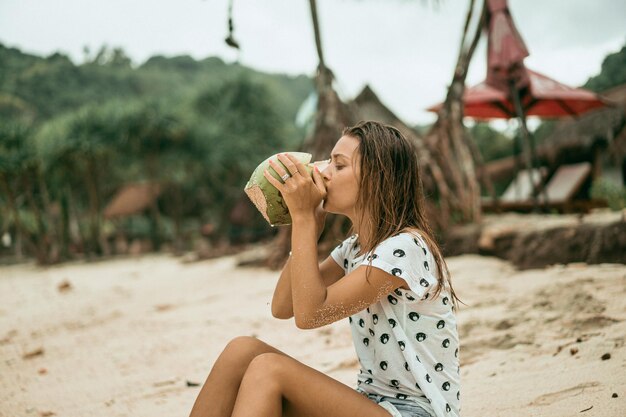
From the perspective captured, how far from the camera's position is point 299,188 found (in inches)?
63.1

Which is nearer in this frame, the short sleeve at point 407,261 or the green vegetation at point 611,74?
the short sleeve at point 407,261

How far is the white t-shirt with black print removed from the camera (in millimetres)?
1425

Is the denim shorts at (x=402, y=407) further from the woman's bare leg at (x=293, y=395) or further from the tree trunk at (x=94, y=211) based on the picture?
the tree trunk at (x=94, y=211)

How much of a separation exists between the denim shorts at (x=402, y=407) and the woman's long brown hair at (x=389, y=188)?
36cm

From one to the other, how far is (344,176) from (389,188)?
156mm

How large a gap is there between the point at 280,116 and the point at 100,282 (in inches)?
703

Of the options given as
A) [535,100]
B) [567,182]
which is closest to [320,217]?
[535,100]

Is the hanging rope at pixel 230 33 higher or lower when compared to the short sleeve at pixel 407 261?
higher

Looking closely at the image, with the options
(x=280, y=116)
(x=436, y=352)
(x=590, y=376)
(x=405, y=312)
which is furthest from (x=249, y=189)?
(x=280, y=116)

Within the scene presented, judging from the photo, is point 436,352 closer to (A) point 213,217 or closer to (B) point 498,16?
(B) point 498,16

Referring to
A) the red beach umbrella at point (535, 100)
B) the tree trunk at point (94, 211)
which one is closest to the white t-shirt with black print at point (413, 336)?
the red beach umbrella at point (535, 100)

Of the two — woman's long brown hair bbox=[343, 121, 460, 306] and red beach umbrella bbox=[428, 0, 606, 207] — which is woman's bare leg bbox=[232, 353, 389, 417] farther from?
red beach umbrella bbox=[428, 0, 606, 207]

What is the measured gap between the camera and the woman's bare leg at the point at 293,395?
1.39 metres

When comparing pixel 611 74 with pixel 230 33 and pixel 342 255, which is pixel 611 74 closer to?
pixel 230 33
